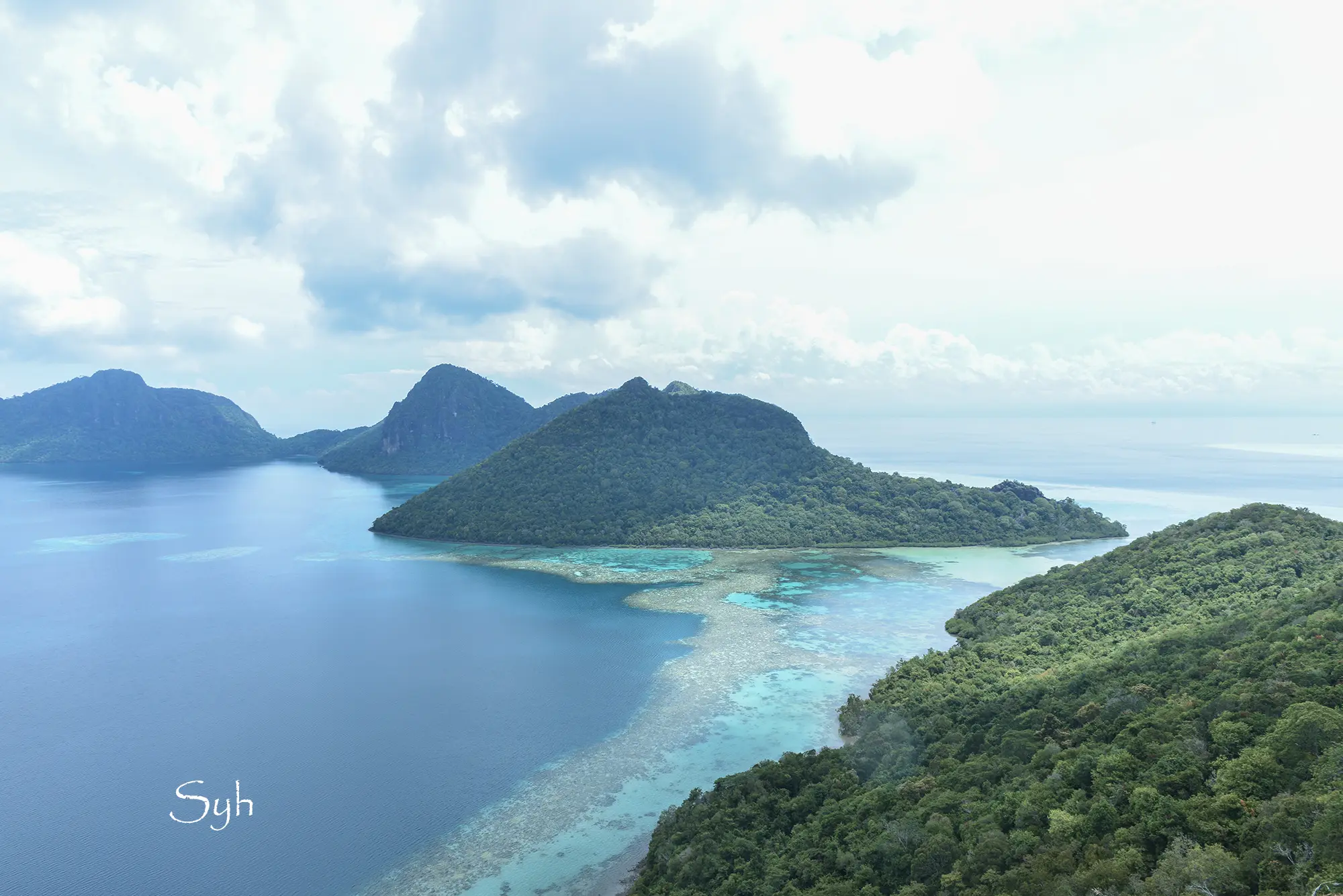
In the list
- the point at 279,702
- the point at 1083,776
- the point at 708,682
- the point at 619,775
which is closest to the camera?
the point at 1083,776

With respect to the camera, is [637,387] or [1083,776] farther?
[637,387]

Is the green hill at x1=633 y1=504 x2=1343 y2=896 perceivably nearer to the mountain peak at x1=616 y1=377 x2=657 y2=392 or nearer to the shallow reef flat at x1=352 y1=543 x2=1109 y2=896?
the shallow reef flat at x1=352 y1=543 x2=1109 y2=896

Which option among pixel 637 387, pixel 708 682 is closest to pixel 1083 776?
pixel 708 682

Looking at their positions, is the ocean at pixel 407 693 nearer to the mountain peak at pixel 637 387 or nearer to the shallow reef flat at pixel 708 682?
the shallow reef flat at pixel 708 682

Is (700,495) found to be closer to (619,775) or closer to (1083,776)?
(619,775)

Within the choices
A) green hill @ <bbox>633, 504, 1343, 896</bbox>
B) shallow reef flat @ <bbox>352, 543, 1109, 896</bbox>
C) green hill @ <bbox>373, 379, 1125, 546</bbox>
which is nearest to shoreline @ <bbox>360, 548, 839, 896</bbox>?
shallow reef flat @ <bbox>352, 543, 1109, 896</bbox>

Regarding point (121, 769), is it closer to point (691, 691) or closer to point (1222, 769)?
point (691, 691)

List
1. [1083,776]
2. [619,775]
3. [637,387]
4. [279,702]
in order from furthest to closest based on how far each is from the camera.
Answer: [637,387], [279,702], [619,775], [1083,776]
